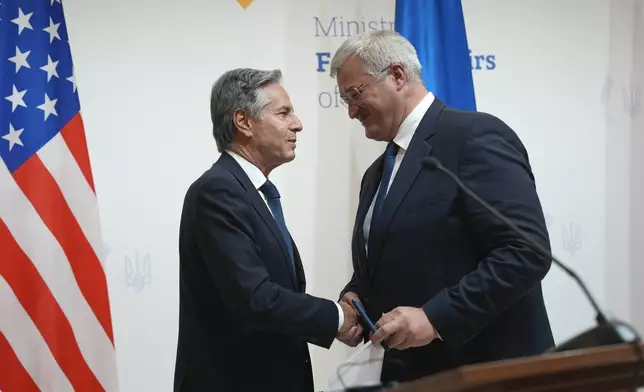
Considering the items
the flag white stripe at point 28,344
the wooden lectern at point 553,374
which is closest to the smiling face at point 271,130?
the flag white stripe at point 28,344

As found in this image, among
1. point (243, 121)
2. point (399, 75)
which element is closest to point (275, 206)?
point (243, 121)

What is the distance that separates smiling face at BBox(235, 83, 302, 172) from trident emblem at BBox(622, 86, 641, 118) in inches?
81.9

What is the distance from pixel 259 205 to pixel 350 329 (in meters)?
0.40

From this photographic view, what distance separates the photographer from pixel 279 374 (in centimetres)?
186

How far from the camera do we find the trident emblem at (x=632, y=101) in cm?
Answer: 345

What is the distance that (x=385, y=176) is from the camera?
1950 millimetres

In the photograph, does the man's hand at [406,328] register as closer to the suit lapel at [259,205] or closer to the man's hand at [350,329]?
the man's hand at [350,329]

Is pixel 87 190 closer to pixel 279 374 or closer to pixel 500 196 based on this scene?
pixel 279 374

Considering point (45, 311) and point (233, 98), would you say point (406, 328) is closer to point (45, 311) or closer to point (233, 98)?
point (233, 98)

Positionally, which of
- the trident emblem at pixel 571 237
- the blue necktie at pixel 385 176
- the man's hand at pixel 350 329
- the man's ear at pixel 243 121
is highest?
the man's ear at pixel 243 121

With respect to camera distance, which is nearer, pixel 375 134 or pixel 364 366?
pixel 364 366

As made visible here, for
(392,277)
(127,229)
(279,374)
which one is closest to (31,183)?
(127,229)

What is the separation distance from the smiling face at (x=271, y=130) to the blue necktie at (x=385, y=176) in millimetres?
269

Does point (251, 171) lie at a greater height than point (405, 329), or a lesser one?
greater
